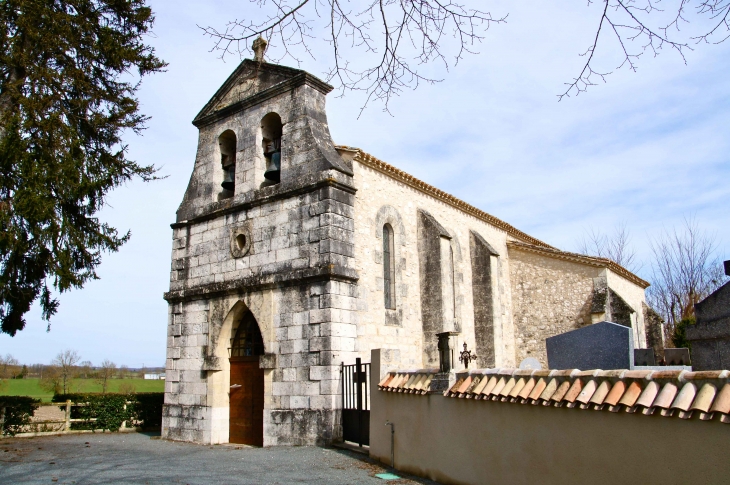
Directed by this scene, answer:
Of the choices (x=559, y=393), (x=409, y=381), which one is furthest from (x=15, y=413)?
(x=559, y=393)

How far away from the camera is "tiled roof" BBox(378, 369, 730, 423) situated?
4.05 metres

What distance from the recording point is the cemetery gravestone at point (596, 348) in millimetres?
6958

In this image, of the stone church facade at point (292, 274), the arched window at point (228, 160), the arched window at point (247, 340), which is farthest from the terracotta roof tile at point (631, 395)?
the arched window at point (228, 160)

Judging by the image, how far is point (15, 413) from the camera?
45.5ft

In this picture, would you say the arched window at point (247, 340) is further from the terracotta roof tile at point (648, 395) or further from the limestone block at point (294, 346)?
the terracotta roof tile at point (648, 395)

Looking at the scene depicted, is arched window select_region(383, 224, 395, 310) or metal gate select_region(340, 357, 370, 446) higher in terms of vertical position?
arched window select_region(383, 224, 395, 310)

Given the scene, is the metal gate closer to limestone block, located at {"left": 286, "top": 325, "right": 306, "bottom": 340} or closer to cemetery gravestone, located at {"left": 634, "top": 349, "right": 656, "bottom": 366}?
limestone block, located at {"left": 286, "top": 325, "right": 306, "bottom": 340}

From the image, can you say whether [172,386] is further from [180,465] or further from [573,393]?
[573,393]

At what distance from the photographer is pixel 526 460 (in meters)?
5.68

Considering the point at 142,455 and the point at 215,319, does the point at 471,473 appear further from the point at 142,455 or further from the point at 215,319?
the point at 215,319

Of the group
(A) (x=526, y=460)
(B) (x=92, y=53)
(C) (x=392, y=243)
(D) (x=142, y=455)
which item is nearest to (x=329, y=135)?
(C) (x=392, y=243)

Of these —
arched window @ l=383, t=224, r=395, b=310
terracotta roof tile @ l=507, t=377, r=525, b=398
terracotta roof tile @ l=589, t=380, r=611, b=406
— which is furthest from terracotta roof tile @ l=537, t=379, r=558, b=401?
arched window @ l=383, t=224, r=395, b=310

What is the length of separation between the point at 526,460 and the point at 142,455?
756 centimetres

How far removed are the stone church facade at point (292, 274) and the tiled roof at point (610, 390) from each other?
3.12 meters
